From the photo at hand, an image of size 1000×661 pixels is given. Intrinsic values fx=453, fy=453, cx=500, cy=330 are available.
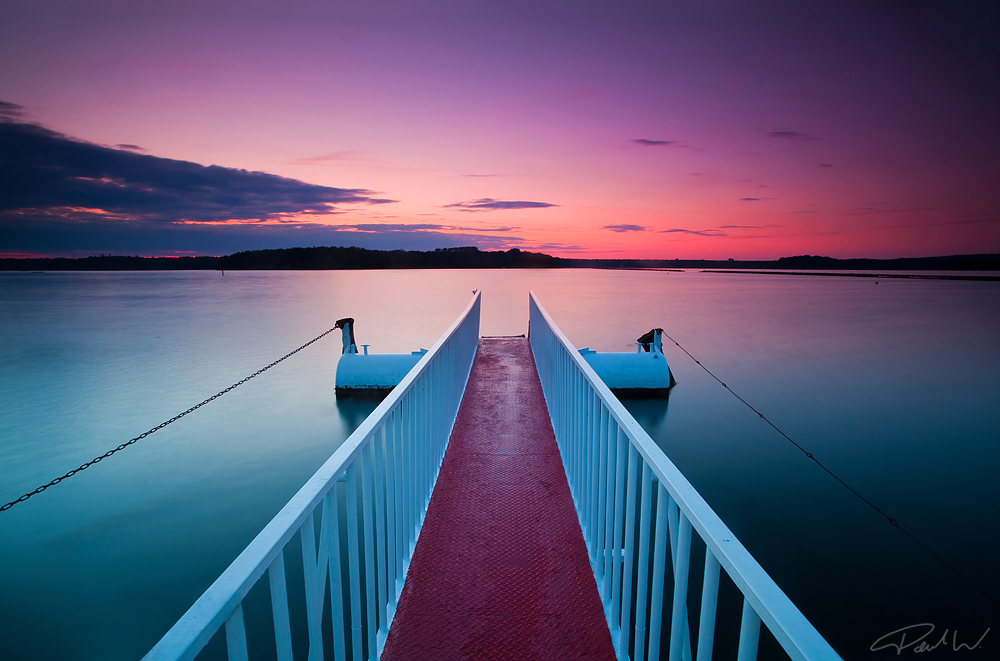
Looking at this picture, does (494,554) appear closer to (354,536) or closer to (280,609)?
(354,536)

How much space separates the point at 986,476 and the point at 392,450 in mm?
9546

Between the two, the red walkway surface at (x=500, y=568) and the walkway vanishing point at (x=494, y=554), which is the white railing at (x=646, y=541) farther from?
the red walkway surface at (x=500, y=568)

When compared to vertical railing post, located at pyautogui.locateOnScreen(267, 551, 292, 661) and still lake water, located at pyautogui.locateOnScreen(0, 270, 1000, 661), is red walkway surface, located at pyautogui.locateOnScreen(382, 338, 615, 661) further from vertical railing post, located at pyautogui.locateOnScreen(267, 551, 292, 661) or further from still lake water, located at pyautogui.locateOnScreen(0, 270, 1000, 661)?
still lake water, located at pyautogui.locateOnScreen(0, 270, 1000, 661)

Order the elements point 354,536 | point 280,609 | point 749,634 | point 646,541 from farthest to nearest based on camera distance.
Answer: point 354,536
point 646,541
point 280,609
point 749,634

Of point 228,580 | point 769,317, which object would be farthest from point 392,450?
point 769,317

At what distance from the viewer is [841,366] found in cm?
1464

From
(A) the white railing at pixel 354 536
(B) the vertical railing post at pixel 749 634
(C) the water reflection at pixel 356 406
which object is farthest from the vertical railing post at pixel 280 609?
(C) the water reflection at pixel 356 406

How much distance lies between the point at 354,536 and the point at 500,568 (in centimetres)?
104

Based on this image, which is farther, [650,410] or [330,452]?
[650,410]

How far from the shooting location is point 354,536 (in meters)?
1.86
